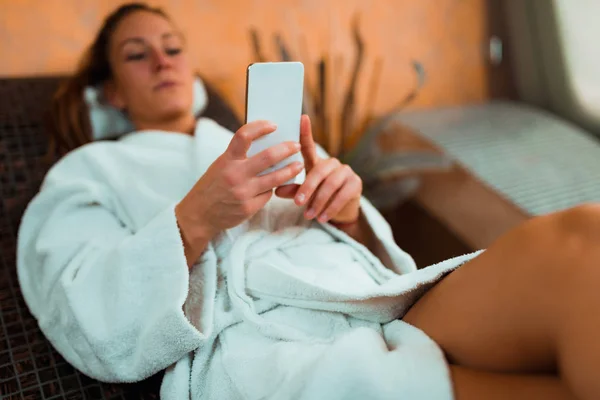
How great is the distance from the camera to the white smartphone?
0.67 m

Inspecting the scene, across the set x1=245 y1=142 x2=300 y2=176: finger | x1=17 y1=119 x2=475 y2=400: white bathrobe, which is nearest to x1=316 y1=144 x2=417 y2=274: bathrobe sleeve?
x1=17 y1=119 x2=475 y2=400: white bathrobe

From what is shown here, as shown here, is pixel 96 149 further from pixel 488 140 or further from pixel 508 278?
pixel 488 140

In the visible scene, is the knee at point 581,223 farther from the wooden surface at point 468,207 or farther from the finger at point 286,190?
the wooden surface at point 468,207

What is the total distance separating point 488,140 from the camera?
1.41m

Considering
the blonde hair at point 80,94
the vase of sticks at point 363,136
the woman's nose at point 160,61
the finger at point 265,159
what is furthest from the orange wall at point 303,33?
the finger at point 265,159

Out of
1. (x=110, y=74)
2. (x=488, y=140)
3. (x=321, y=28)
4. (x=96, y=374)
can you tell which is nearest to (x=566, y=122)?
(x=488, y=140)

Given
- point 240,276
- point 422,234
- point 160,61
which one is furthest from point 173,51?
point 422,234

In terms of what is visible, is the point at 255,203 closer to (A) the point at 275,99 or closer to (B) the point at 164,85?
(A) the point at 275,99

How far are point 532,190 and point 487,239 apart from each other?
0.57ft

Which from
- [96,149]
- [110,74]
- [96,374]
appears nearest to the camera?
[96,374]

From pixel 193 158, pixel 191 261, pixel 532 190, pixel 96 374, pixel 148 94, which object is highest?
pixel 148 94

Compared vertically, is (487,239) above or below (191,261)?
below

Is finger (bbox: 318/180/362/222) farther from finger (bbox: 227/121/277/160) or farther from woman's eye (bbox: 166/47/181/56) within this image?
woman's eye (bbox: 166/47/181/56)

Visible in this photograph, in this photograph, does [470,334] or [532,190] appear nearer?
[470,334]
